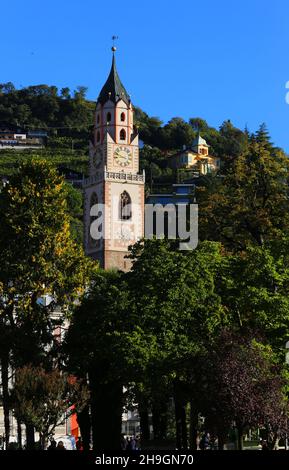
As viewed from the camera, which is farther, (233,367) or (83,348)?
(83,348)

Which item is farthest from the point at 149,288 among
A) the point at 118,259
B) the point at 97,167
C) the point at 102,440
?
the point at 97,167

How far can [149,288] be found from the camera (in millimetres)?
42500

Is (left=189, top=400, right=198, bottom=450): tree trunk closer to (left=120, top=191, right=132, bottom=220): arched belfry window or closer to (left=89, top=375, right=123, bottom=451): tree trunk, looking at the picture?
(left=89, top=375, right=123, bottom=451): tree trunk

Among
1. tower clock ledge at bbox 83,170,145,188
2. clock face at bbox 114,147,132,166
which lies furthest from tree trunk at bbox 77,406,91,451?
clock face at bbox 114,147,132,166

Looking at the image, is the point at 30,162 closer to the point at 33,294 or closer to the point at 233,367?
the point at 33,294

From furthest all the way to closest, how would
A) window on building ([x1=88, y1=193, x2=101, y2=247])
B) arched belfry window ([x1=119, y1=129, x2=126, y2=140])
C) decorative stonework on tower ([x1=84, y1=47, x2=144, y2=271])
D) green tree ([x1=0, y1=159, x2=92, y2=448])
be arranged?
arched belfry window ([x1=119, y1=129, x2=126, y2=140]) → window on building ([x1=88, y1=193, x2=101, y2=247]) → decorative stonework on tower ([x1=84, y1=47, x2=144, y2=271]) → green tree ([x1=0, y1=159, x2=92, y2=448])

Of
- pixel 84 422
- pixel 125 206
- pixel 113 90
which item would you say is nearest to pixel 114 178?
pixel 125 206

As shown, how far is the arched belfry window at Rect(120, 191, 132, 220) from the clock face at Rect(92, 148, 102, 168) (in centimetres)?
470

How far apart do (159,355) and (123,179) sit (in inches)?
2262

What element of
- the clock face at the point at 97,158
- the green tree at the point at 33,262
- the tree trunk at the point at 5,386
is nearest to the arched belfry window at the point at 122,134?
the clock face at the point at 97,158

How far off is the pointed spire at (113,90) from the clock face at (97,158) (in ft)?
16.3

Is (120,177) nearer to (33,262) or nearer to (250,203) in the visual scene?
(250,203)

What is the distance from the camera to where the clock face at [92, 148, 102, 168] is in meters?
98.2

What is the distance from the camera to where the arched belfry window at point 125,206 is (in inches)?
3749
